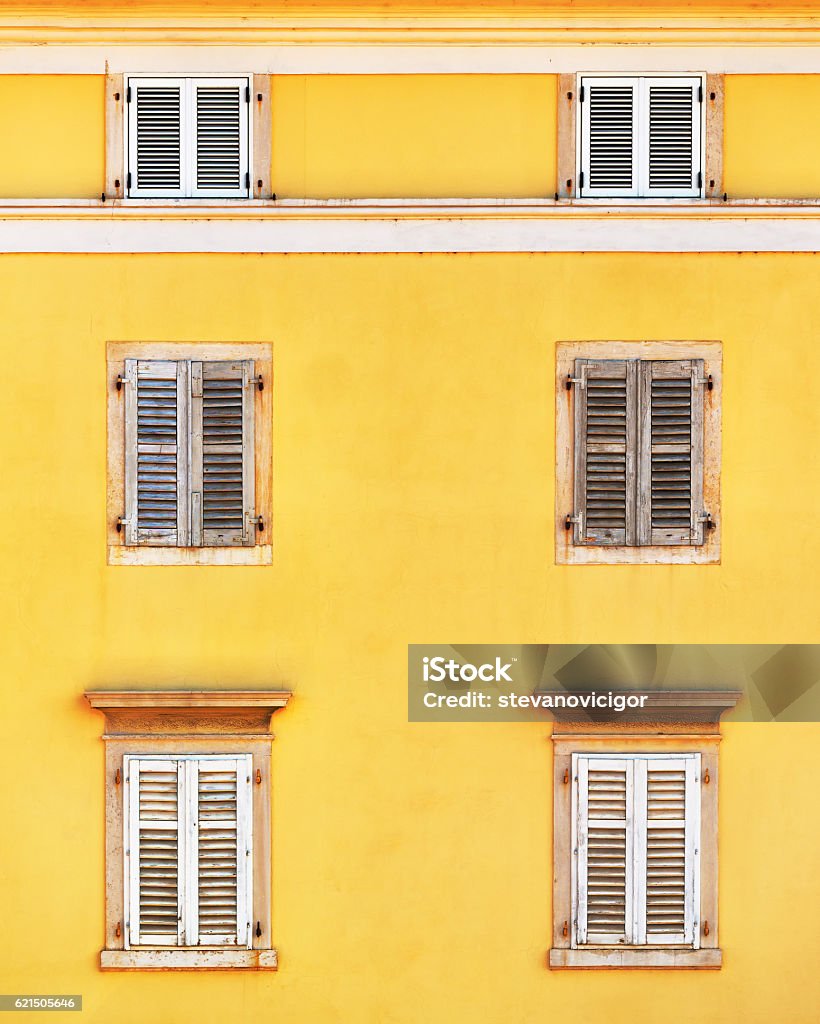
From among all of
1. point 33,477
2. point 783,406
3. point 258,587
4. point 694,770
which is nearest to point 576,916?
point 694,770

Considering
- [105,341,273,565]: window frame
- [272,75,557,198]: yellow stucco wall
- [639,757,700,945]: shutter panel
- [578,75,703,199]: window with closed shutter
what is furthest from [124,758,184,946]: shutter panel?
[578,75,703,199]: window with closed shutter

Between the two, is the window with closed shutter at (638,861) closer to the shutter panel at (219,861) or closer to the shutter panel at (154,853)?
the shutter panel at (219,861)

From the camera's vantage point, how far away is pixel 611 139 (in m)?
6.61

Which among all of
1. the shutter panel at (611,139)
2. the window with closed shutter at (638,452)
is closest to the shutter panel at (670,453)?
the window with closed shutter at (638,452)

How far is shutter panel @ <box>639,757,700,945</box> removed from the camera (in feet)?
21.5

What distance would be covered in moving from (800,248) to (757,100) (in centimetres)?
106

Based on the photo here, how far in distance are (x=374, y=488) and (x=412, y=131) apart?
2.44 metres

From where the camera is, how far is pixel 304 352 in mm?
6508

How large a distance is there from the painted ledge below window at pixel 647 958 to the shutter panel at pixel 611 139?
17.0 ft

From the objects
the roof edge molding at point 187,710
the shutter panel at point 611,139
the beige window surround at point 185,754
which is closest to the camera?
the roof edge molding at point 187,710

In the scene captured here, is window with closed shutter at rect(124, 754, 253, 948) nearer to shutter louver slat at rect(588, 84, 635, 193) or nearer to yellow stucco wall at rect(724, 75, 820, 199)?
shutter louver slat at rect(588, 84, 635, 193)

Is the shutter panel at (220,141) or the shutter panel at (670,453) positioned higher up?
the shutter panel at (220,141)

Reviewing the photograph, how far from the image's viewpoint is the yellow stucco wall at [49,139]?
6527 mm

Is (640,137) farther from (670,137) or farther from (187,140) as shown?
(187,140)
